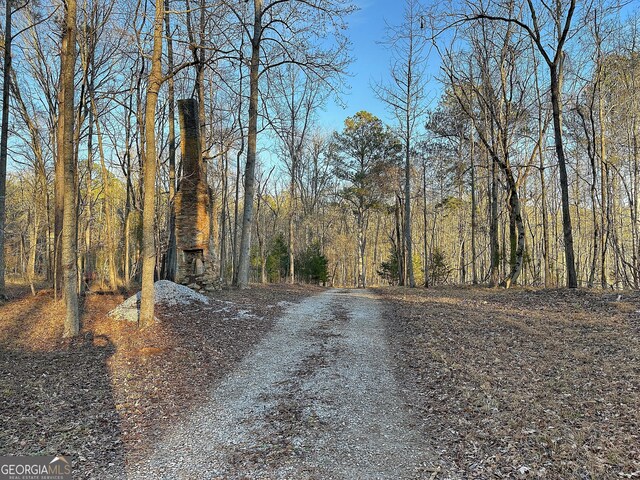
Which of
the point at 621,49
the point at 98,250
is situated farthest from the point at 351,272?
the point at 621,49

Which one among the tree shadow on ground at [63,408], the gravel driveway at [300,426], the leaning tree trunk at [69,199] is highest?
the leaning tree trunk at [69,199]

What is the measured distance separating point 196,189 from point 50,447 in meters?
9.14

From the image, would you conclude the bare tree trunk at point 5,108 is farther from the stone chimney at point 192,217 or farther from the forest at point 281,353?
the stone chimney at point 192,217

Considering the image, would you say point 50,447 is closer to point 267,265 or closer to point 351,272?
point 267,265

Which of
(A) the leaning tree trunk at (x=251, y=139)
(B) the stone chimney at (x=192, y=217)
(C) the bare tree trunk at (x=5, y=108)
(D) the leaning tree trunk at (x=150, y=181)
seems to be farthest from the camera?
(A) the leaning tree trunk at (x=251, y=139)

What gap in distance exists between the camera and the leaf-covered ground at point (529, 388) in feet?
10.1

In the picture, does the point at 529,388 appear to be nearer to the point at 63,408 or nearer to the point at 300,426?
the point at 300,426

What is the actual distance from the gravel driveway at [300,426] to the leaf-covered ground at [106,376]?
1.17ft

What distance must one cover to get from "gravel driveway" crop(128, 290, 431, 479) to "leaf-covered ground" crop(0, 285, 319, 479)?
358mm

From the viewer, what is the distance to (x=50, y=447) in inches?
135

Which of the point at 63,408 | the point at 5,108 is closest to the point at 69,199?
the point at 63,408

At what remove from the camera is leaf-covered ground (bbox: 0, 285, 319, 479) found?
11.7ft

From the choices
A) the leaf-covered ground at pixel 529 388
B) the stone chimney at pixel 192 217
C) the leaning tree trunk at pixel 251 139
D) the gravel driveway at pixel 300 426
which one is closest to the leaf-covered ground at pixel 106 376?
the gravel driveway at pixel 300 426

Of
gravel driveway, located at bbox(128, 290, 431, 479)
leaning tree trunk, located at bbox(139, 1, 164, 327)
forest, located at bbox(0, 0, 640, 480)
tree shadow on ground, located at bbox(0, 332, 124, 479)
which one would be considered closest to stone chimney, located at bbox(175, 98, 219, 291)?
forest, located at bbox(0, 0, 640, 480)
